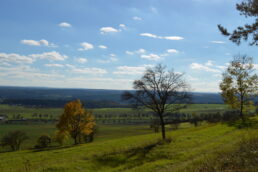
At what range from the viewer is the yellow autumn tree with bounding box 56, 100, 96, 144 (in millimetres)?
56906

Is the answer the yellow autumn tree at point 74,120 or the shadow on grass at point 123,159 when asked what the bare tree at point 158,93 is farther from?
the yellow autumn tree at point 74,120

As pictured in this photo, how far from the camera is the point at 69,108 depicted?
5700 centimetres

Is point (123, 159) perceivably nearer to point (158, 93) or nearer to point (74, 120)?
point (158, 93)

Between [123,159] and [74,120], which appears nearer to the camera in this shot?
[123,159]

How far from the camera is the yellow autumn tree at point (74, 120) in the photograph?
187 ft

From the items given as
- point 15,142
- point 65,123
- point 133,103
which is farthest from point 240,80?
point 15,142

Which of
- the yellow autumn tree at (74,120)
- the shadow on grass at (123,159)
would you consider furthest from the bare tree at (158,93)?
the yellow autumn tree at (74,120)

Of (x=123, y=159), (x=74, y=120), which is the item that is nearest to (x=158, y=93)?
(x=123, y=159)

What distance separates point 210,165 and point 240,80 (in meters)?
39.0

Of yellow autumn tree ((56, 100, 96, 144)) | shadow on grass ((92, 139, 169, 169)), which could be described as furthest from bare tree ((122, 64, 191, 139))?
yellow autumn tree ((56, 100, 96, 144))

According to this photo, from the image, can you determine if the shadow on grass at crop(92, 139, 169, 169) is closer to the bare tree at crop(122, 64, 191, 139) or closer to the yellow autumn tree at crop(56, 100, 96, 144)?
the bare tree at crop(122, 64, 191, 139)

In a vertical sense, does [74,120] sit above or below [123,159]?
below

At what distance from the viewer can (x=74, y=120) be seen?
2276 inches

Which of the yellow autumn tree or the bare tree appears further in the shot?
the yellow autumn tree
